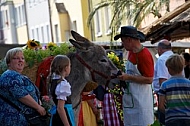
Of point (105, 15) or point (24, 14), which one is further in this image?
point (24, 14)

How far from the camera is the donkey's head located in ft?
28.5

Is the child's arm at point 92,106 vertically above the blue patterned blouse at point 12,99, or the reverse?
the blue patterned blouse at point 12,99

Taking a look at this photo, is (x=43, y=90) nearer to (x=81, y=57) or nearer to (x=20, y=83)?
(x=81, y=57)

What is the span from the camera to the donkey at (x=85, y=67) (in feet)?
28.5

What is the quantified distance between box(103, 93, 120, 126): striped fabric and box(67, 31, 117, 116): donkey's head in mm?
2484

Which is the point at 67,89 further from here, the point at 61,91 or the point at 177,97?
the point at 177,97

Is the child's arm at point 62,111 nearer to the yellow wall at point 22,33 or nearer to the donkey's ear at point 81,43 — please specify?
the donkey's ear at point 81,43

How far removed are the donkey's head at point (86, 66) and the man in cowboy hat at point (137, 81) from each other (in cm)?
31

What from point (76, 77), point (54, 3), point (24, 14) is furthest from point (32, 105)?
point (24, 14)

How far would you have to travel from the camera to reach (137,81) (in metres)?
8.67

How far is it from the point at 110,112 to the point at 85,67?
2780 mm

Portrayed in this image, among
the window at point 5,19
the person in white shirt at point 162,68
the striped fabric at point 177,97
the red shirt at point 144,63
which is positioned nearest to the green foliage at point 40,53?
the person in white shirt at point 162,68

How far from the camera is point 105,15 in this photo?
4219 centimetres

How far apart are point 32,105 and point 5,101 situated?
0.35m
